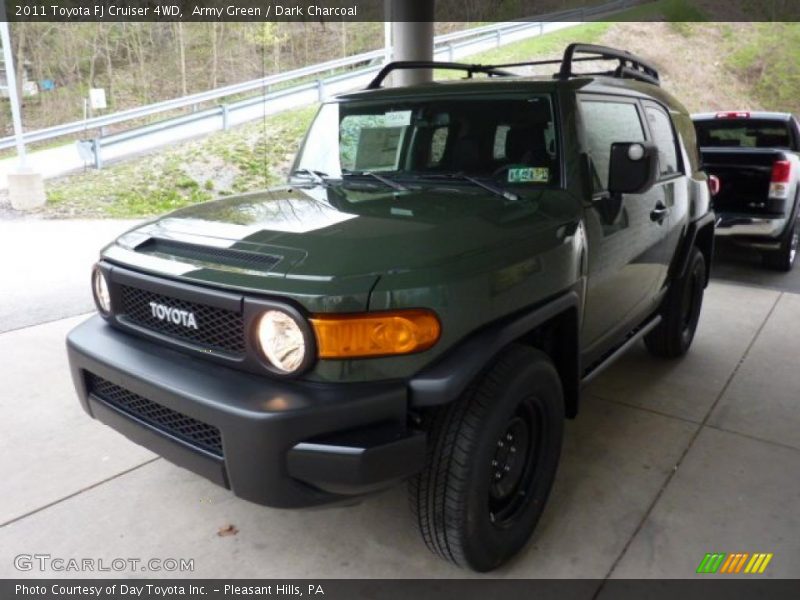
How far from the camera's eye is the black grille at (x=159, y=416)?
7.05ft

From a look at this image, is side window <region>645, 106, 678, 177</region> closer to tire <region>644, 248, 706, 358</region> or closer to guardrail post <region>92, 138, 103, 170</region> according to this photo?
tire <region>644, 248, 706, 358</region>

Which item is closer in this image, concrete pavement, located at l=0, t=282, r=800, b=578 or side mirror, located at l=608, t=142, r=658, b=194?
concrete pavement, located at l=0, t=282, r=800, b=578

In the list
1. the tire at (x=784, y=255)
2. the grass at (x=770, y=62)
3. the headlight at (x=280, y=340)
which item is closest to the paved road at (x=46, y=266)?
the headlight at (x=280, y=340)

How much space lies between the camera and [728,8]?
2498 cm

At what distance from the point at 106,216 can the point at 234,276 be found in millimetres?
9846

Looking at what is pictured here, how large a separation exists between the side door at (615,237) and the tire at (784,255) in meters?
4.43

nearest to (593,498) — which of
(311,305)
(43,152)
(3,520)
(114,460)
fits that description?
(311,305)

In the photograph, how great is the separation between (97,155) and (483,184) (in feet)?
38.7

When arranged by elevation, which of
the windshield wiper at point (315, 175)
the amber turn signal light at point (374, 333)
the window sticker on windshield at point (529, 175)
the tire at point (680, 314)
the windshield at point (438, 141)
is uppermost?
the windshield at point (438, 141)

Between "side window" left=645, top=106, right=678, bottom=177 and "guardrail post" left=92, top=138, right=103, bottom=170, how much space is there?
37.5 feet

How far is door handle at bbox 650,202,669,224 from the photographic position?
11.8 feet

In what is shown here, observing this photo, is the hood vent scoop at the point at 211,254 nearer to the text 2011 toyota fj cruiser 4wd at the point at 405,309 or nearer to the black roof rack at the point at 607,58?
the text 2011 toyota fj cruiser 4wd at the point at 405,309

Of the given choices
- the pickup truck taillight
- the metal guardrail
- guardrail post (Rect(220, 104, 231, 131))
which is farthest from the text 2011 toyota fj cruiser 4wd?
guardrail post (Rect(220, 104, 231, 131))

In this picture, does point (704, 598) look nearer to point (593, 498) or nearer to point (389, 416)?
point (593, 498)
